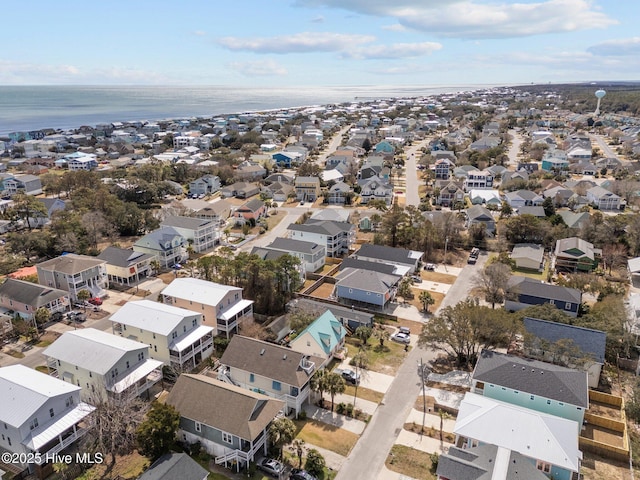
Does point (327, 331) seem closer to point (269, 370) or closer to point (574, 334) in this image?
point (269, 370)

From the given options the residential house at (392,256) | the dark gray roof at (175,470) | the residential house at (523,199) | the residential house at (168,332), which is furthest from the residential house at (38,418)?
the residential house at (523,199)

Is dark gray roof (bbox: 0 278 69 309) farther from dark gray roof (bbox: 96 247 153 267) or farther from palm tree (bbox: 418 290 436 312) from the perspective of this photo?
palm tree (bbox: 418 290 436 312)

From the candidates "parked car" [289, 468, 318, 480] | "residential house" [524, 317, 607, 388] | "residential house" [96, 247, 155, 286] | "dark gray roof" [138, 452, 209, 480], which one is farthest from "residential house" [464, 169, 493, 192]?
"dark gray roof" [138, 452, 209, 480]

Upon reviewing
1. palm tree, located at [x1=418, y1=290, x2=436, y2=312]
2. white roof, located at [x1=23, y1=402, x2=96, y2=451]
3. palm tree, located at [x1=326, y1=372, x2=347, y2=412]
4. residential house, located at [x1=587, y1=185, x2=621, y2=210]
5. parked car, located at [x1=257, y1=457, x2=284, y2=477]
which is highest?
residential house, located at [x1=587, y1=185, x2=621, y2=210]

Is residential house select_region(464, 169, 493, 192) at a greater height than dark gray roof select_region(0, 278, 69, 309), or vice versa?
residential house select_region(464, 169, 493, 192)

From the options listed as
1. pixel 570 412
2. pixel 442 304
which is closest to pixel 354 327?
pixel 442 304

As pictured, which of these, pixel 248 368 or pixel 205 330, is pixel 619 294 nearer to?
pixel 248 368

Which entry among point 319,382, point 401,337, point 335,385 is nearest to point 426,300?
point 401,337
